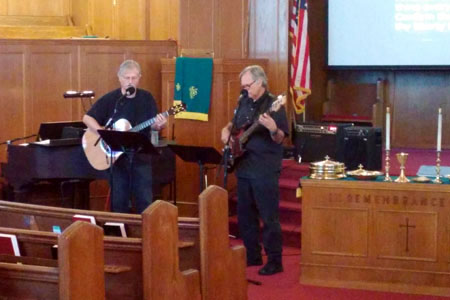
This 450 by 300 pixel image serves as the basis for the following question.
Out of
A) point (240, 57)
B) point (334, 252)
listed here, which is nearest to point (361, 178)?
point (334, 252)

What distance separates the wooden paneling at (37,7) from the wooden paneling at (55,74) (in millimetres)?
2306

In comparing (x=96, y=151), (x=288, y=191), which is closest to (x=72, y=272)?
(x=96, y=151)

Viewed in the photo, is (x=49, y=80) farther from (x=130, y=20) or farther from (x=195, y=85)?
(x=130, y=20)

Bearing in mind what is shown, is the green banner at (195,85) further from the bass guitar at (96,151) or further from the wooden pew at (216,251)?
the wooden pew at (216,251)

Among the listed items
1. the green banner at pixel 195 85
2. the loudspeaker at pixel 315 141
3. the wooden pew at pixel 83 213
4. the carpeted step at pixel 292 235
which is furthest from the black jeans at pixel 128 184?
the loudspeaker at pixel 315 141

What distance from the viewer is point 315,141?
888cm

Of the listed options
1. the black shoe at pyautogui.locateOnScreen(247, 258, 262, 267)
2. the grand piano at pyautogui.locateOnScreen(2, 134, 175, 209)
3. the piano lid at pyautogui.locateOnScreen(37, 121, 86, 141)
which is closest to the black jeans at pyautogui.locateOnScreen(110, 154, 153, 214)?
the grand piano at pyautogui.locateOnScreen(2, 134, 175, 209)

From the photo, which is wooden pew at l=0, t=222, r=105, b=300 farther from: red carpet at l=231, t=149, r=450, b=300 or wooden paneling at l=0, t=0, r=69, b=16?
wooden paneling at l=0, t=0, r=69, b=16

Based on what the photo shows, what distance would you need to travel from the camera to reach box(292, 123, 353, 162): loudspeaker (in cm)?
872

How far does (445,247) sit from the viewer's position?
20.0ft

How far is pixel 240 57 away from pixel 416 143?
2.55 m

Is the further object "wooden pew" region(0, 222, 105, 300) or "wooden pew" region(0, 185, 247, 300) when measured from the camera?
"wooden pew" region(0, 185, 247, 300)

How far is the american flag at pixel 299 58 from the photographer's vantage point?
951 cm

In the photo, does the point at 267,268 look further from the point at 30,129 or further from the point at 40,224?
the point at 30,129
